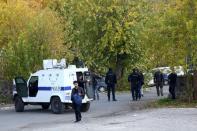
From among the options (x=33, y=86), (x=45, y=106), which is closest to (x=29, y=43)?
(x=45, y=106)

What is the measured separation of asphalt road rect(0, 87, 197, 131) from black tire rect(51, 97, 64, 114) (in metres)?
0.27

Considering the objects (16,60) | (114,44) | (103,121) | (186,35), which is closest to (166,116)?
(103,121)

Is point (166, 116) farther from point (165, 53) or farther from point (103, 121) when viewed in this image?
point (165, 53)

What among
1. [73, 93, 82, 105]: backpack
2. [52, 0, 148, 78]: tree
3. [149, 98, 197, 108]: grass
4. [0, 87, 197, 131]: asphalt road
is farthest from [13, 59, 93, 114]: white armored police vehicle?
[52, 0, 148, 78]: tree

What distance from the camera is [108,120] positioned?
2105cm

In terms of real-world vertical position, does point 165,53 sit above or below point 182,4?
below

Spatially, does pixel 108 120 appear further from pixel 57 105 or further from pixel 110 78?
pixel 110 78

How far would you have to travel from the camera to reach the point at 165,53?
26.9m

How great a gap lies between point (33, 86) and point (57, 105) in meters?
2.26

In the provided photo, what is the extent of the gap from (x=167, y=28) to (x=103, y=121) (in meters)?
7.22

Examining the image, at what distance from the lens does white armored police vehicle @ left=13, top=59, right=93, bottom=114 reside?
25.1 metres

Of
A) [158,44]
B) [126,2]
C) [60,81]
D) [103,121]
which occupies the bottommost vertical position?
[103,121]

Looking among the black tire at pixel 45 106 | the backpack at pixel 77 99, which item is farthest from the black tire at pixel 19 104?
the backpack at pixel 77 99

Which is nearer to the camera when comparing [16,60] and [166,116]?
[166,116]
